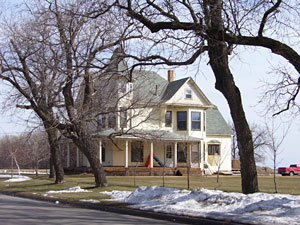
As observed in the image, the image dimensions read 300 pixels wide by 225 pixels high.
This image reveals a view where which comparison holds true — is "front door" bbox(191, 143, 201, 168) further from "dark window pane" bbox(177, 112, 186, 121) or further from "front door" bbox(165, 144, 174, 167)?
"dark window pane" bbox(177, 112, 186, 121)

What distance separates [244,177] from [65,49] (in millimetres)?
10935

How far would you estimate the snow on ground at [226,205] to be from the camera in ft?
36.1

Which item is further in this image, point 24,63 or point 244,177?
point 24,63

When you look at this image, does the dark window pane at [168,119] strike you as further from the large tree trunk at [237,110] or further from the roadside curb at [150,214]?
the large tree trunk at [237,110]

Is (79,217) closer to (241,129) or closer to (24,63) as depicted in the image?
(241,129)

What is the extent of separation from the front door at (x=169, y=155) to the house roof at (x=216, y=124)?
515 cm

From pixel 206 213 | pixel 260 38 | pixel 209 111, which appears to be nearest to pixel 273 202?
pixel 206 213

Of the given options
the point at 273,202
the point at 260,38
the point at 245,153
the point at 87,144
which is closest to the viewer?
the point at 273,202

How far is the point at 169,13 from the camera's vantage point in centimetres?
1368

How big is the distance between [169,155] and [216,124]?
7.78 metres

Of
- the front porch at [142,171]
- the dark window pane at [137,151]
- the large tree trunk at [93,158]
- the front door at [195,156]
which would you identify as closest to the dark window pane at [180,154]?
the front door at [195,156]

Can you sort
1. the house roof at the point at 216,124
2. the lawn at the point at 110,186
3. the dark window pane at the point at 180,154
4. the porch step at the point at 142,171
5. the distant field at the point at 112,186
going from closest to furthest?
1. the lawn at the point at 110,186
2. the distant field at the point at 112,186
3. the porch step at the point at 142,171
4. the dark window pane at the point at 180,154
5. the house roof at the point at 216,124

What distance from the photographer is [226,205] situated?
13.0 meters

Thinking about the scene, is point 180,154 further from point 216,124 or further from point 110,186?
point 110,186
